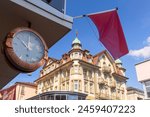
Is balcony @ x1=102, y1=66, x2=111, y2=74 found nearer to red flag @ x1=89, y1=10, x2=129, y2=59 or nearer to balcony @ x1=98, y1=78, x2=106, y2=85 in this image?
balcony @ x1=98, y1=78, x2=106, y2=85

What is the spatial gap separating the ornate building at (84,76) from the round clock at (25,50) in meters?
29.5

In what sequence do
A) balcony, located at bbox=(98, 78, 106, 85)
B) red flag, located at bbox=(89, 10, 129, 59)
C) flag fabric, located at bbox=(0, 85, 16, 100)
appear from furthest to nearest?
1. balcony, located at bbox=(98, 78, 106, 85)
2. flag fabric, located at bbox=(0, 85, 16, 100)
3. red flag, located at bbox=(89, 10, 129, 59)

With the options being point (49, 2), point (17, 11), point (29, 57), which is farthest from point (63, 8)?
point (29, 57)

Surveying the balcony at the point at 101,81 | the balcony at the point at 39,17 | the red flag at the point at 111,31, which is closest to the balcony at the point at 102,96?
the balcony at the point at 101,81

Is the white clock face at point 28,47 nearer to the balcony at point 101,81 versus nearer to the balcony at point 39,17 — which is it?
Answer: the balcony at point 39,17

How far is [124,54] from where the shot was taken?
23.2ft

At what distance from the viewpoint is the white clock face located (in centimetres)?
435

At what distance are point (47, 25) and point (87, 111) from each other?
85.2 inches

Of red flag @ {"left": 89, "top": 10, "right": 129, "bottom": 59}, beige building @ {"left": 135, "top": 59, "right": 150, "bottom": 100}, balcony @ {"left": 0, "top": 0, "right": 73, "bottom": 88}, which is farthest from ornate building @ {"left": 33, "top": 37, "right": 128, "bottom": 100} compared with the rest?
balcony @ {"left": 0, "top": 0, "right": 73, "bottom": 88}

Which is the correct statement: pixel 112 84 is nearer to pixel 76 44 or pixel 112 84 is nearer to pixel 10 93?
pixel 76 44

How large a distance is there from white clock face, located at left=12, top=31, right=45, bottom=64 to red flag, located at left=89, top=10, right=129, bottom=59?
8.17ft

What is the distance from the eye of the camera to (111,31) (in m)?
6.86

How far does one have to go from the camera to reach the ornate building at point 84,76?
36.2 metres

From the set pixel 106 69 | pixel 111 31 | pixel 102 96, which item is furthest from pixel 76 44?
pixel 111 31
